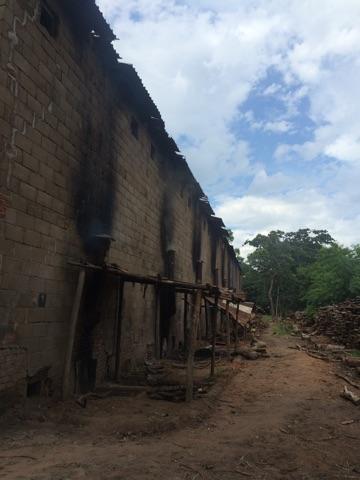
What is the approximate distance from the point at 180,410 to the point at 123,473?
3.19 meters

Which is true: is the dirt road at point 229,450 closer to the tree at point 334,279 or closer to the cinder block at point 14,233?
the cinder block at point 14,233

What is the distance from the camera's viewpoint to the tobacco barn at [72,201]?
21.0 ft

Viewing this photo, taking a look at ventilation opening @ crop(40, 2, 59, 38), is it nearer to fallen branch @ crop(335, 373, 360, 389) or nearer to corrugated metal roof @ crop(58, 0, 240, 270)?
corrugated metal roof @ crop(58, 0, 240, 270)

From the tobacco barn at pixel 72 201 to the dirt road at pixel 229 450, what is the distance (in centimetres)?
159

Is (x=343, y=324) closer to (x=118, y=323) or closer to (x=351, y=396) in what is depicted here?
(x=351, y=396)

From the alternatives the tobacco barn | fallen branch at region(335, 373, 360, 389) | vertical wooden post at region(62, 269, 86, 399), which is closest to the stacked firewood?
fallen branch at region(335, 373, 360, 389)

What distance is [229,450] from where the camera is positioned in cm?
561

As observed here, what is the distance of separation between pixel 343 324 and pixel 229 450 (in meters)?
15.3

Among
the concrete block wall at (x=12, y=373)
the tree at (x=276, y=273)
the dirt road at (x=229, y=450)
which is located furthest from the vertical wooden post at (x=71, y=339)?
the tree at (x=276, y=273)

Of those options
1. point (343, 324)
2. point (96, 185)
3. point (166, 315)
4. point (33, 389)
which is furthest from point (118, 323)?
point (343, 324)

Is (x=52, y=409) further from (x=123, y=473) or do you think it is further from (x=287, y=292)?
(x=287, y=292)

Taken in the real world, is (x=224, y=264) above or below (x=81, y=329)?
above

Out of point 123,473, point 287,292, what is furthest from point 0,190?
point 287,292

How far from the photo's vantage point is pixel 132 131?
452 inches
